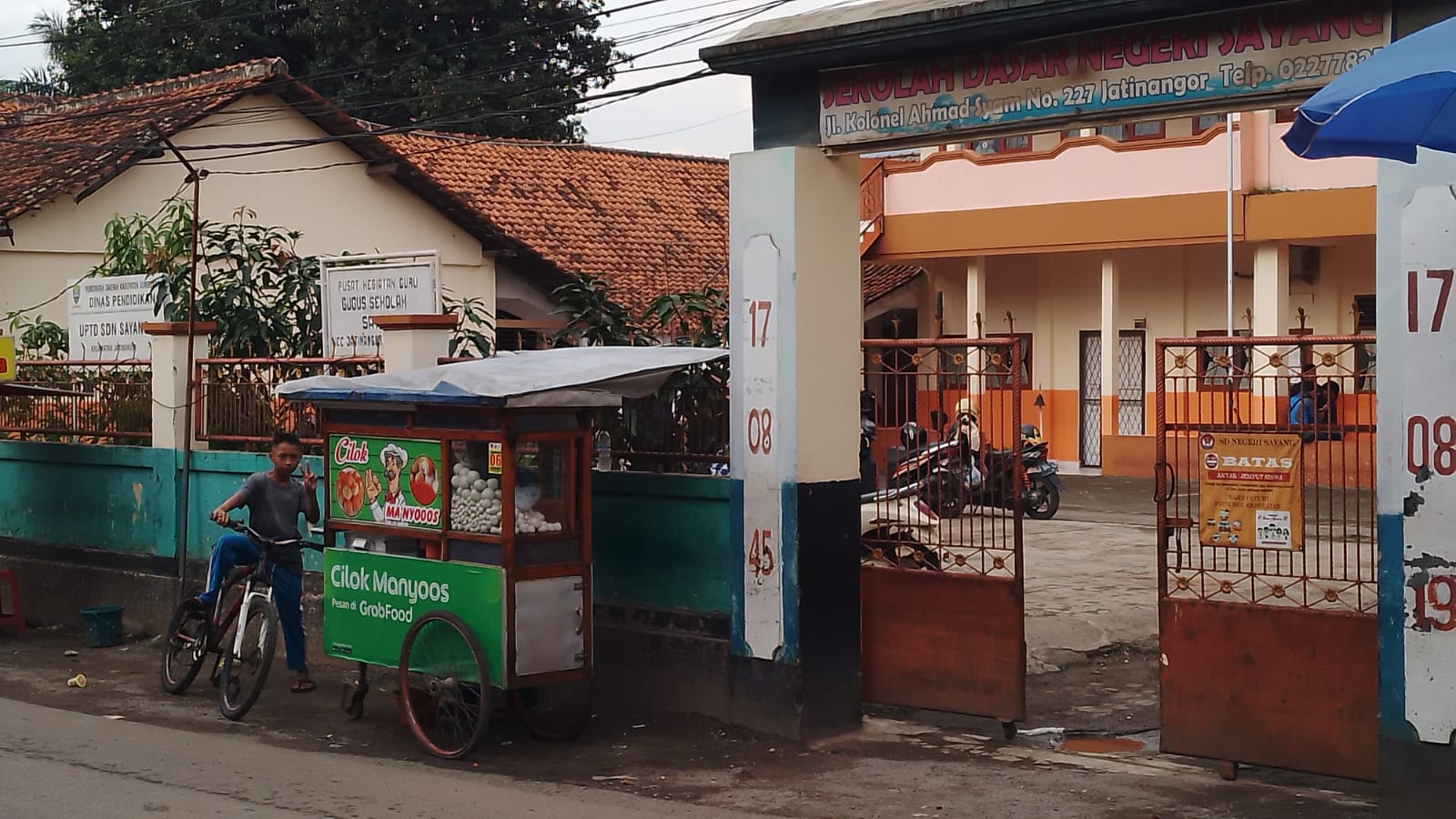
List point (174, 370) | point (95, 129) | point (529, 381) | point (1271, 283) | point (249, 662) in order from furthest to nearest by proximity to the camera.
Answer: point (1271, 283) → point (95, 129) → point (174, 370) → point (249, 662) → point (529, 381)

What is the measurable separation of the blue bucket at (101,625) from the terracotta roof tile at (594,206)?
400 inches

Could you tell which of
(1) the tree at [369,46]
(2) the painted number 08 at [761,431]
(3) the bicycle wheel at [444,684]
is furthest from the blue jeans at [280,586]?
(1) the tree at [369,46]

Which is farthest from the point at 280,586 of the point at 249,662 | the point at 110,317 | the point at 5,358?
the point at 110,317

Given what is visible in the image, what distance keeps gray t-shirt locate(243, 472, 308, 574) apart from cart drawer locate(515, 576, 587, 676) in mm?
2326

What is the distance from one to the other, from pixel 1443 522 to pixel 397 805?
4810 mm

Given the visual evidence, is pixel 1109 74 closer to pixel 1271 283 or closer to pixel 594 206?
pixel 1271 283

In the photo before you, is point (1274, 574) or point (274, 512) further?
point (274, 512)

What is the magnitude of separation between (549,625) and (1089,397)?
17.7 metres

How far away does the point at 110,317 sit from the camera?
13766 mm

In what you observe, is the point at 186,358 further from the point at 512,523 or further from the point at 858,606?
the point at 858,606

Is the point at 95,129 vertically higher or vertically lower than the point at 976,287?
higher

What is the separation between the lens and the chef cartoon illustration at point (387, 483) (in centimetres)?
897

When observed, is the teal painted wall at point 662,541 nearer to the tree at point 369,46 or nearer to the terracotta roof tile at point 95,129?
the terracotta roof tile at point 95,129

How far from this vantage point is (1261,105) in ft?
23.5
